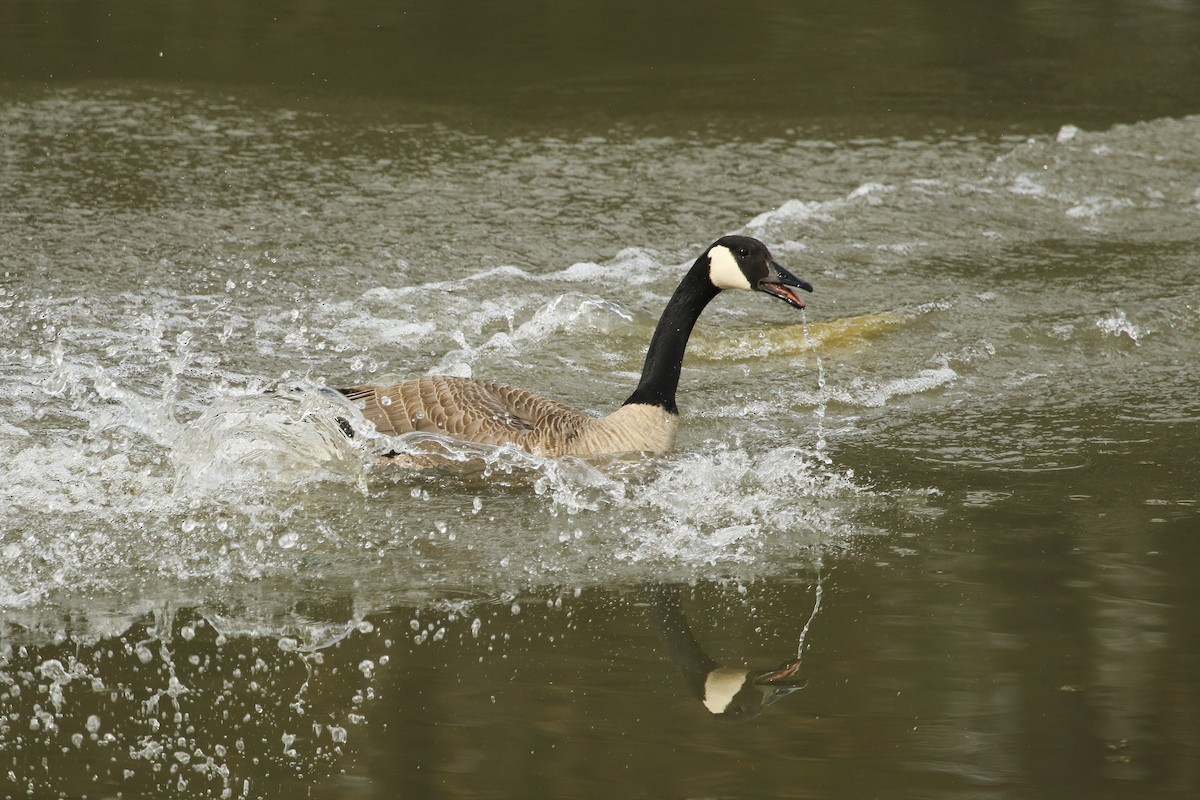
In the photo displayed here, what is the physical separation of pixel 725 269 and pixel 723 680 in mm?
2452

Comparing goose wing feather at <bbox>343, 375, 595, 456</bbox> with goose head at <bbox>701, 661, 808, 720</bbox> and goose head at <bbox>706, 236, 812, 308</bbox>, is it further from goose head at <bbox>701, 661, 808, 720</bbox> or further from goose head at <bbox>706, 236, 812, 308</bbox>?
goose head at <bbox>701, 661, 808, 720</bbox>

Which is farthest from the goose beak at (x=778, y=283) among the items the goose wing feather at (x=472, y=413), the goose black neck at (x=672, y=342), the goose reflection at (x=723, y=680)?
the goose reflection at (x=723, y=680)

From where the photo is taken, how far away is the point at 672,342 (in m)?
6.23

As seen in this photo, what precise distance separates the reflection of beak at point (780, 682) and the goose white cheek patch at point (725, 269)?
230cm

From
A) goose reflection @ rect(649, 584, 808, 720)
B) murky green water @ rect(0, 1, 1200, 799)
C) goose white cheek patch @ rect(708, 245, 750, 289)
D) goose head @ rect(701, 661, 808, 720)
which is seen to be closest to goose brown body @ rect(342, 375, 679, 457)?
murky green water @ rect(0, 1, 1200, 799)

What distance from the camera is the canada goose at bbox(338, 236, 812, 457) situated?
5.91 metres

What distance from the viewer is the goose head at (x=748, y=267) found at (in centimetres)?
600

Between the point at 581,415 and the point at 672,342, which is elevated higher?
the point at 672,342

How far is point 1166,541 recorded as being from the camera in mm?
5328

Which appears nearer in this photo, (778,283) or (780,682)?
(780,682)

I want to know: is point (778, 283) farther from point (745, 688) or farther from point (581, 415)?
point (745, 688)

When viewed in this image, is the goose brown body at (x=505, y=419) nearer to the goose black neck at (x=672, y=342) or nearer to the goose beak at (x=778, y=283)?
the goose black neck at (x=672, y=342)

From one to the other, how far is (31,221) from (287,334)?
8.81 ft

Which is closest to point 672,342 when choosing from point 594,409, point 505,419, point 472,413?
point 505,419
